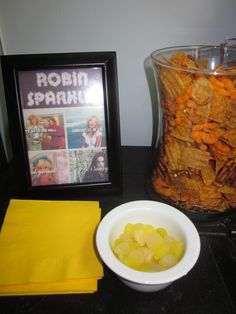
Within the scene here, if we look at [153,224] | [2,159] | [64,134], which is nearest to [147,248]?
[153,224]

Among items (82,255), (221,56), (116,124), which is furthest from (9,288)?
(221,56)

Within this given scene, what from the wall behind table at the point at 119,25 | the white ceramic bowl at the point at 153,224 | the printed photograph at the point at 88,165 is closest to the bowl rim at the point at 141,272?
the white ceramic bowl at the point at 153,224

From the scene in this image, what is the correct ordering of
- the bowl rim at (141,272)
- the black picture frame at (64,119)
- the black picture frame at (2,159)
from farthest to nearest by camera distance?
the black picture frame at (2,159)
the black picture frame at (64,119)
the bowl rim at (141,272)

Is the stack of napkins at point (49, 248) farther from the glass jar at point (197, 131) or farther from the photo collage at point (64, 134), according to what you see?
the glass jar at point (197, 131)

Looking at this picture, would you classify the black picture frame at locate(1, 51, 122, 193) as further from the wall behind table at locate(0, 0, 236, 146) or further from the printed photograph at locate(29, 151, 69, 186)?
the wall behind table at locate(0, 0, 236, 146)

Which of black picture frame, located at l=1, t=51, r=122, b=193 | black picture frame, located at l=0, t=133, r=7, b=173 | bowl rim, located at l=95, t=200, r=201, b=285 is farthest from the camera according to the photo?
black picture frame, located at l=0, t=133, r=7, b=173

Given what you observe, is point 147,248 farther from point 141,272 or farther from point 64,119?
point 64,119

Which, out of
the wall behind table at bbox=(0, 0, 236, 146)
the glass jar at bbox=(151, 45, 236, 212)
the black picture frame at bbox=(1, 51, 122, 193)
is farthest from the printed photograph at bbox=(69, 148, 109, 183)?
the wall behind table at bbox=(0, 0, 236, 146)

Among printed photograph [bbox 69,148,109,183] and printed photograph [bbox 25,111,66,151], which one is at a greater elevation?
printed photograph [bbox 25,111,66,151]
